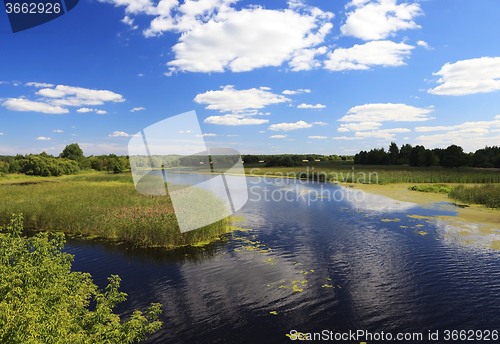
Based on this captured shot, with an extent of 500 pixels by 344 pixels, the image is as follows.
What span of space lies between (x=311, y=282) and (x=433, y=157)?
89357mm

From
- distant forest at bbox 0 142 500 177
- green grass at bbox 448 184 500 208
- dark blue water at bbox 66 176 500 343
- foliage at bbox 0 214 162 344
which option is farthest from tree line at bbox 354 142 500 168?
foliage at bbox 0 214 162 344

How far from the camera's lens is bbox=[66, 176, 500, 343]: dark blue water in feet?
28.5

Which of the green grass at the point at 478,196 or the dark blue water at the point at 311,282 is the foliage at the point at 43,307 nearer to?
the dark blue water at the point at 311,282

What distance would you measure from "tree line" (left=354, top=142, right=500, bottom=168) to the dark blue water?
2651 inches

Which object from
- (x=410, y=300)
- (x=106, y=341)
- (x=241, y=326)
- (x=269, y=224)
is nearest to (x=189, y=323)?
(x=241, y=326)

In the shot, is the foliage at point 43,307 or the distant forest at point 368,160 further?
the distant forest at point 368,160

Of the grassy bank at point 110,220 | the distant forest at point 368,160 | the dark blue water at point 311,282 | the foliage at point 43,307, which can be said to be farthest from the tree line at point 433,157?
the foliage at point 43,307

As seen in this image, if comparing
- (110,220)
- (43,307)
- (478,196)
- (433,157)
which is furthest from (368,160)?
(43,307)

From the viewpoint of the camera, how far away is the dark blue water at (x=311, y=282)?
28.5ft

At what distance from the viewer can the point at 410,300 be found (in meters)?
10.0

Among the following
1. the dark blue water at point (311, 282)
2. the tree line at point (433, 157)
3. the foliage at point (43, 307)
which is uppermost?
the tree line at point (433, 157)

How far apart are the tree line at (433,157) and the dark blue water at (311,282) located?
67338mm

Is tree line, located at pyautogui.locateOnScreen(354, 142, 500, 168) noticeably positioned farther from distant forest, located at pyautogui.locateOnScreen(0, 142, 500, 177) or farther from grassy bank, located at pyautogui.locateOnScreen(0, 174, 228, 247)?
grassy bank, located at pyautogui.locateOnScreen(0, 174, 228, 247)

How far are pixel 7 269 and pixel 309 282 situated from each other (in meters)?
10.0
